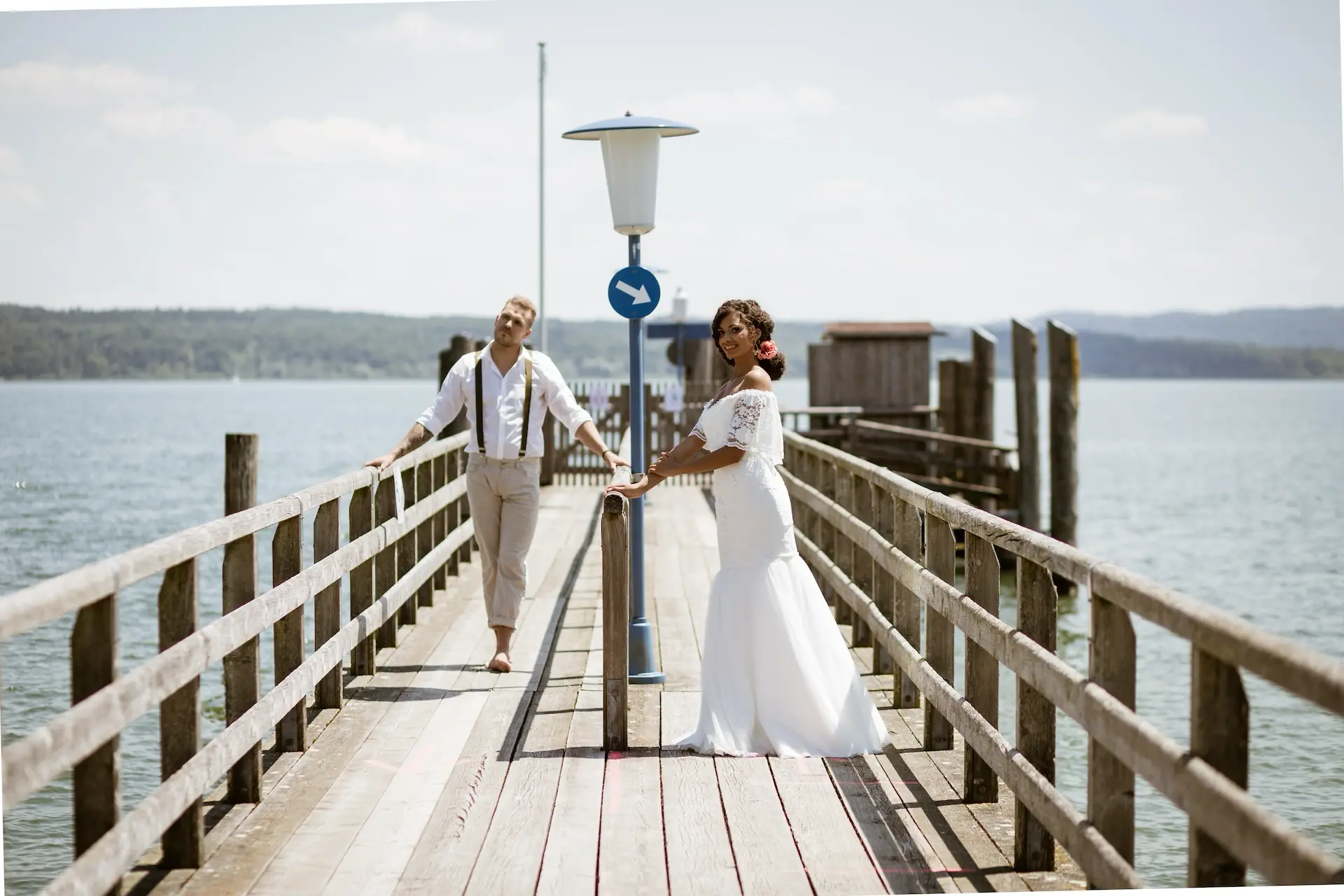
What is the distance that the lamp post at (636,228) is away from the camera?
24.1 feet

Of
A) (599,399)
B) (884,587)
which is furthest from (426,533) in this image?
(599,399)

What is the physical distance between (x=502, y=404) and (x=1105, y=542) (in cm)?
2701

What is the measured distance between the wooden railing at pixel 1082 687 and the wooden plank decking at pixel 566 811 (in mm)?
277

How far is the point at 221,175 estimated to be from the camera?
28.9 meters

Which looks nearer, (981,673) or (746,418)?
(981,673)

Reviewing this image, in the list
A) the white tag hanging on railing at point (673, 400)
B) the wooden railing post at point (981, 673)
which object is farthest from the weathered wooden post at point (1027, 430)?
the wooden railing post at point (981, 673)

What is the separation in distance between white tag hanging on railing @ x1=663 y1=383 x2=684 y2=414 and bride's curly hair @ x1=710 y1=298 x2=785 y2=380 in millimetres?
16513

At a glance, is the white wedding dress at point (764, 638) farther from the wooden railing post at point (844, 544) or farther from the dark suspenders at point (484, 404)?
the wooden railing post at point (844, 544)

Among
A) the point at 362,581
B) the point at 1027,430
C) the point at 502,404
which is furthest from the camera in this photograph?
the point at 1027,430

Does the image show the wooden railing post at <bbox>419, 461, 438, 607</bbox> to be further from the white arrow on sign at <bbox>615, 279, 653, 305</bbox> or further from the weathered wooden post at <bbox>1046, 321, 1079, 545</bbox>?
the weathered wooden post at <bbox>1046, 321, 1079, 545</bbox>

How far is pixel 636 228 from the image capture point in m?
7.57

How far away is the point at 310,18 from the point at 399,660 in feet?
15.0

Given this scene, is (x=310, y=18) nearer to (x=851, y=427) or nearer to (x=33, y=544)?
(x=851, y=427)

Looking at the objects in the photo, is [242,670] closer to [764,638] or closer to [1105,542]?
[764,638]
